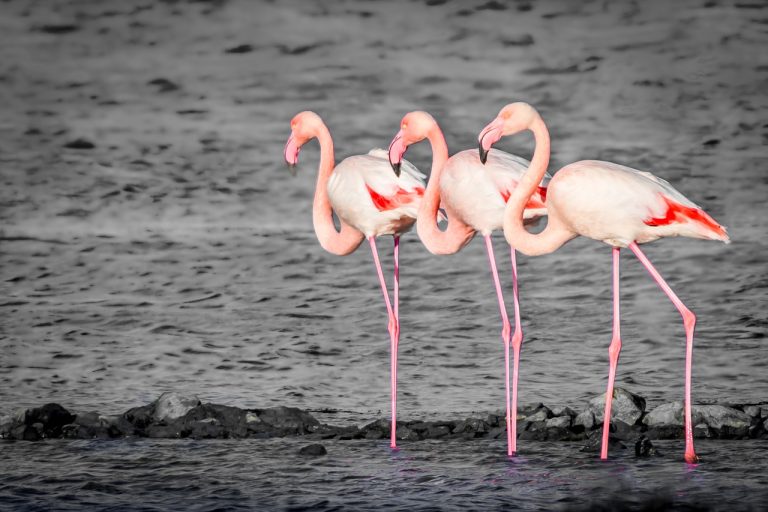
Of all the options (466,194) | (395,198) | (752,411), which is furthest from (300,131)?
(752,411)

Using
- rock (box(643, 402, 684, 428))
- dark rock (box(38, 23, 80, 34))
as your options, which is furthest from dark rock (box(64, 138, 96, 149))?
rock (box(643, 402, 684, 428))

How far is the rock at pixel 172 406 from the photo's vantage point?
749 cm

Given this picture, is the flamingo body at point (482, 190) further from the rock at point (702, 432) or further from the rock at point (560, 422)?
the rock at point (702, 432)

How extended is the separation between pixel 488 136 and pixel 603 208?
2.25ft

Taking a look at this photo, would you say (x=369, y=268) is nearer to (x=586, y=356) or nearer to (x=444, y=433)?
(x=586, y=356)

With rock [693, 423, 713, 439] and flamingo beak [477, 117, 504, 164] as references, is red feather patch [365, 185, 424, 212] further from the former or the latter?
rock [693, 423, 713, 439]

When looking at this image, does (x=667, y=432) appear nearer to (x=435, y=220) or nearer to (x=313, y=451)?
(x=435, y=220)

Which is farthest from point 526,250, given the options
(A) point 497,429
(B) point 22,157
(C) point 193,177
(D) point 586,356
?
(B) point 22,157

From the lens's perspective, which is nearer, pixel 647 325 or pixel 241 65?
pixel 647 325

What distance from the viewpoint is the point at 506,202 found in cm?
710

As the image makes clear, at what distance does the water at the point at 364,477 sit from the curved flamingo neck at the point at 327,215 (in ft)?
4.94

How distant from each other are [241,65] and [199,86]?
694 millimetres

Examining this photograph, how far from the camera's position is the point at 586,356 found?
8719mm

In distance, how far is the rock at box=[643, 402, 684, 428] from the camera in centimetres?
723
